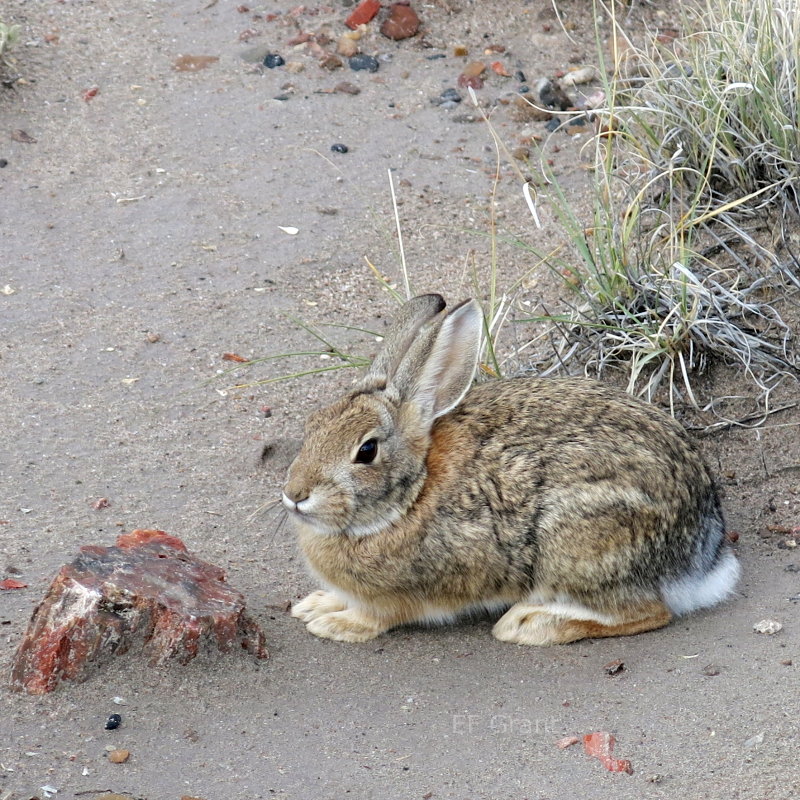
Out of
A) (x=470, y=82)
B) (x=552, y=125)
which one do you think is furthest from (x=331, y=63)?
(x=552, y=125)

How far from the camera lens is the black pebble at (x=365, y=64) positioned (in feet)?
31.9

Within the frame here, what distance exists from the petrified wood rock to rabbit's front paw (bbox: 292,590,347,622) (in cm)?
→ 42

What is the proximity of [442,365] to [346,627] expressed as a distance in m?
1.13

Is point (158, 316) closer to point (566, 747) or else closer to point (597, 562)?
point (597, 562)

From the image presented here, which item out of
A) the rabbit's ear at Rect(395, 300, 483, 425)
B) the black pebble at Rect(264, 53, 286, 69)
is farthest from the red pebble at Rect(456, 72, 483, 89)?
the rabbit's ear at Rect(395, 300, 483, 425)

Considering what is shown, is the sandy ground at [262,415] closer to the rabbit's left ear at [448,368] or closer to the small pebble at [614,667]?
the small pebble at [614,667]

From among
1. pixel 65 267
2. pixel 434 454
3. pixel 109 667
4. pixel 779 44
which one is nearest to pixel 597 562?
pixel 434 454

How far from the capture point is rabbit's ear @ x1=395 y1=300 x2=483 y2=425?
497cm

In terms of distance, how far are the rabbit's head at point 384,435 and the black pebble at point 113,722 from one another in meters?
0.97

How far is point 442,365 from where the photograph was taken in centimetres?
502

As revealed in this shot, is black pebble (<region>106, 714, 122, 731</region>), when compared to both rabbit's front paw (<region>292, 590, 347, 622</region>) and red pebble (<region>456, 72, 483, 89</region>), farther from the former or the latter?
red pebble (<region>456, 72, 483, 89</region>)

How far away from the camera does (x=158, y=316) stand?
24.2 feet

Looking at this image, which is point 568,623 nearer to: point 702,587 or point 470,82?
point 702,587

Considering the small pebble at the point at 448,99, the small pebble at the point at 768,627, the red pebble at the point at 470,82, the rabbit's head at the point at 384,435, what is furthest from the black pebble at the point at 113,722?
the red pebble at the point at 470,82
